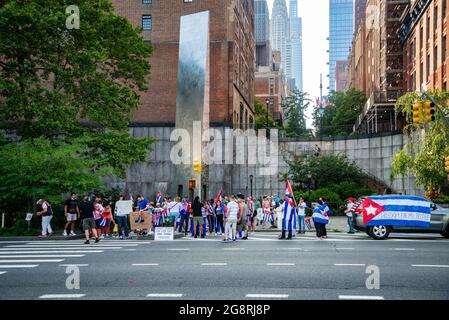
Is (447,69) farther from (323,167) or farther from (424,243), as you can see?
(424,243)

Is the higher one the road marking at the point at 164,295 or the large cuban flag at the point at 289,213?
the large cuban flag at the point at 289,213

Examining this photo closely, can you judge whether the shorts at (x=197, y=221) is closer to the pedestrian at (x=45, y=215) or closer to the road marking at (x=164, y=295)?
the pedestrian at (x=45, y=215)

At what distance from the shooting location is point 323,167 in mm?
47625

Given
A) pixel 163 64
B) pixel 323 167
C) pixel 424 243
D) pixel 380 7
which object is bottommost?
pixel 424 243

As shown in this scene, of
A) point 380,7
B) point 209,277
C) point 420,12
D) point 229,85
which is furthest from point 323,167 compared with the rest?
point 209,277

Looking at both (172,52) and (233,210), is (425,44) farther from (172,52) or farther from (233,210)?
(233,210)

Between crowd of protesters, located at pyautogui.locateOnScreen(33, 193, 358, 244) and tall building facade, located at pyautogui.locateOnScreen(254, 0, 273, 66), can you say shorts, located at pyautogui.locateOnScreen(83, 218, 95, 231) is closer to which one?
crowd of protesters, located at pyautogui.locateOnScreen(33, 193, 358, 244)

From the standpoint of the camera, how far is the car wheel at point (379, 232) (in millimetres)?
21641

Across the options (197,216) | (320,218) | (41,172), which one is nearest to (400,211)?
(320,218)

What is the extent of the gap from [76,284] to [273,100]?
121 metres

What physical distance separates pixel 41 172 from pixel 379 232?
49.4 ft

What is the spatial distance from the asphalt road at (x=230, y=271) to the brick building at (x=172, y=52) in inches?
1325

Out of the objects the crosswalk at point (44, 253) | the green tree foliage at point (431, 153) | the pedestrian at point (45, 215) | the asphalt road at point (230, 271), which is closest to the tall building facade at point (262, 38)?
the green tree foliage at point (431, 153)

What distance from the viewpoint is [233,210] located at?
2098cm
